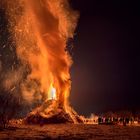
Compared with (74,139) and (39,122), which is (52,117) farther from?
(74,139)

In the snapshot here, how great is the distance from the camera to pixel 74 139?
3059 inches

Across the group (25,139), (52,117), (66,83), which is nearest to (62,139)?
(25,139)

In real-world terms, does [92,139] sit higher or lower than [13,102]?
lower

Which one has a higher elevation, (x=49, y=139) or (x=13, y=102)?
(x=13, y=102)

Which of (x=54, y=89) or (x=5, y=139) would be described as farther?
(x=54, y=89)

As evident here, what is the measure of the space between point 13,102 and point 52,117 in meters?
22.9

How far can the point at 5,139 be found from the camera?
75188 mm

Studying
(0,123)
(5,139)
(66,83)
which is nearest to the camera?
(5,139)

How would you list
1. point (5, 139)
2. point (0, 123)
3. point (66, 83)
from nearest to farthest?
point (5, 139) → point (0, 123) → point (66, 83)

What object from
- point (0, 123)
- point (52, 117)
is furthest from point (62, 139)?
point (52, 117)

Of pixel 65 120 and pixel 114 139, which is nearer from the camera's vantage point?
pixel 114 139

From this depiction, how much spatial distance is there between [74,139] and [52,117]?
123 metres

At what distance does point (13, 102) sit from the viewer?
618ft

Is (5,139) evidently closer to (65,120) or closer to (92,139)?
(92,139)
